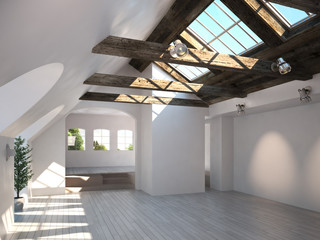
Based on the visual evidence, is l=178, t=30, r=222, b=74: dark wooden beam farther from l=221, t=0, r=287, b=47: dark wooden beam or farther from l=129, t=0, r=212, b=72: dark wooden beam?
l=221, t=0, r=287, b=47: dark wooden beam

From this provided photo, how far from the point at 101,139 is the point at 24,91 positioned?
999 cm

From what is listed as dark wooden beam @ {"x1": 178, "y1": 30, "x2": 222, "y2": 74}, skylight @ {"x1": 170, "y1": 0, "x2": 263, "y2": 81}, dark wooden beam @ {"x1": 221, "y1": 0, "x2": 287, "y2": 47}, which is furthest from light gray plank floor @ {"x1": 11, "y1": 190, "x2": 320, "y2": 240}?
dark wooden beam @ {"x1": 178, "y1": 30, "x2": 222, "y2": 74}

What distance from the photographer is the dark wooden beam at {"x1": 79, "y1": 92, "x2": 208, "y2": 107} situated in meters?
7.04

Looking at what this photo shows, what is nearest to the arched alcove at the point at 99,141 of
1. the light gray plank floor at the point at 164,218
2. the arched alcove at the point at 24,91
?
the light gray plank floor at the point at 164,218

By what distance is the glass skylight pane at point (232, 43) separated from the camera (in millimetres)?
5543

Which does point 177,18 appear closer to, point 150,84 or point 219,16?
point 219,16

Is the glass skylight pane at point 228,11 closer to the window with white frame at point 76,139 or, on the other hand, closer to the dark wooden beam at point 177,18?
the dark wooden beam at point 177,18

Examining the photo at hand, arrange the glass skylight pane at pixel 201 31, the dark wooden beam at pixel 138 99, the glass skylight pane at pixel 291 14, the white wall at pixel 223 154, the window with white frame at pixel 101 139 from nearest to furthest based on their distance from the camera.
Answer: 1. the glass skylight pane at pixel 291 14
2. the glass skylight pane at pixel 201 31
3. the dark wooden beam at pixel 138 99
4. the white wall at pixel 223 154
5. the window with white frame at pixel 101 139

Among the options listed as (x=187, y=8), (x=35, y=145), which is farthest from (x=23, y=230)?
(x=187, y=8)

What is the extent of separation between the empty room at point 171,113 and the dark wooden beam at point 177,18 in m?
0.03

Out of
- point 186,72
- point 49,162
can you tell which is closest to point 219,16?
point 186,72

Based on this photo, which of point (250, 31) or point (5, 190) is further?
point (250, 31)

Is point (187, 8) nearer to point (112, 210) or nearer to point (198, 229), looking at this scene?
point (198, 229)

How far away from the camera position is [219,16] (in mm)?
5188
